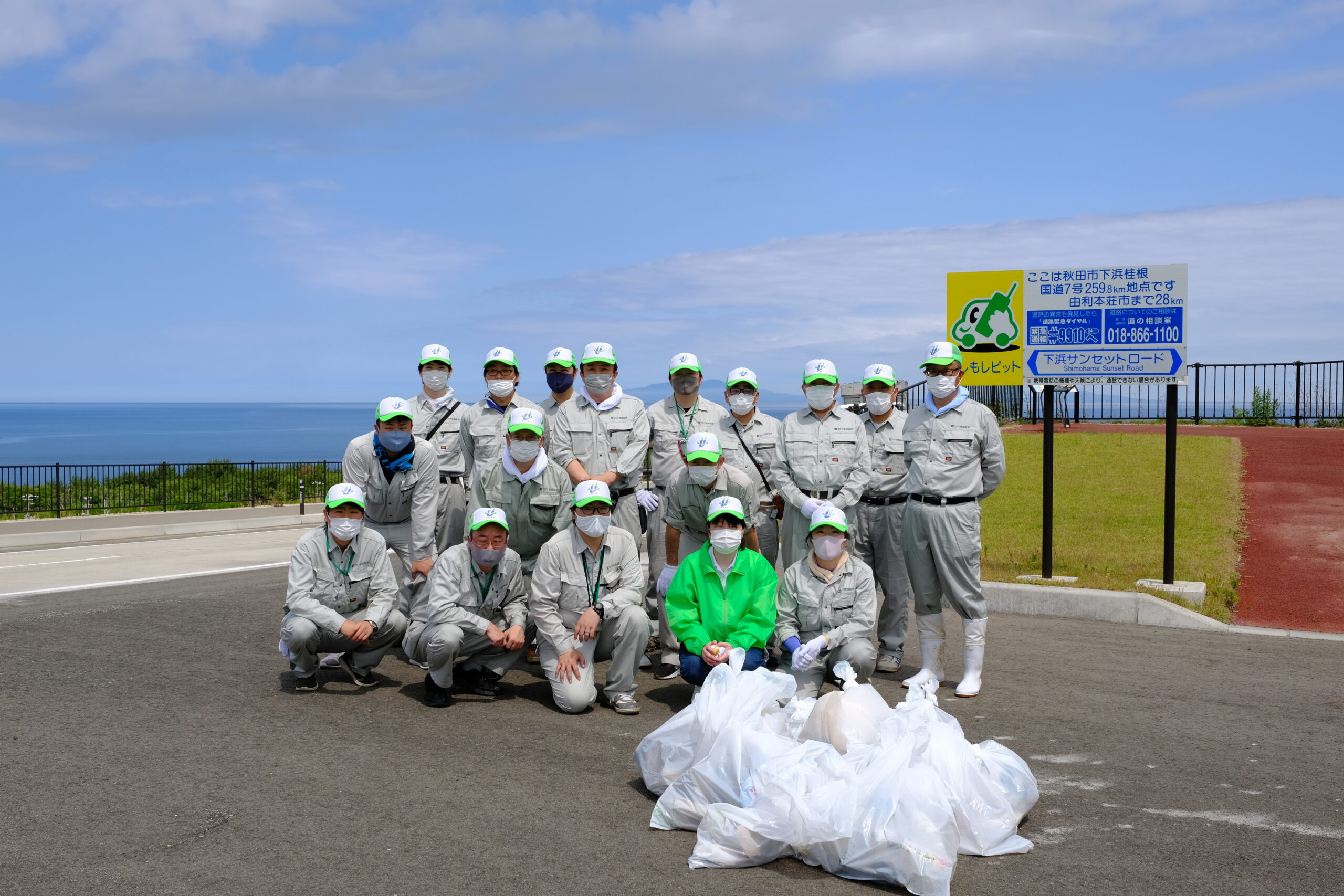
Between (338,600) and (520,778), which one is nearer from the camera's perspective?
(520,778)

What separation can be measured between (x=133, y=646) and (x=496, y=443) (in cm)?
361

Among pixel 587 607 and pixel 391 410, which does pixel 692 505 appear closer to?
pixel 587 607

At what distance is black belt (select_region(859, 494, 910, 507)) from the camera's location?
28.0ft

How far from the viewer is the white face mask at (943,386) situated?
26.1 feet

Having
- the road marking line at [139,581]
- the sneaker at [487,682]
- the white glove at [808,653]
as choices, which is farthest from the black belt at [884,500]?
the road marking line at [139,581]

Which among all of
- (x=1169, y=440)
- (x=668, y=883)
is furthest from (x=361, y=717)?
(x=1169, y=440)

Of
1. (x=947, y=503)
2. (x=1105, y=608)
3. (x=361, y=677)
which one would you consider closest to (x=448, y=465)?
(x=361, y=677)

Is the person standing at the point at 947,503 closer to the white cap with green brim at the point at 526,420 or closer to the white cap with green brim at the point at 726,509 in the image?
the white cap with green brim at the point at 726,509

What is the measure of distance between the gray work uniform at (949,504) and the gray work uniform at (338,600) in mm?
3872

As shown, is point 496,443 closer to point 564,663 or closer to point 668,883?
point 564,663

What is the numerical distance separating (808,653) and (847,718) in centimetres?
176

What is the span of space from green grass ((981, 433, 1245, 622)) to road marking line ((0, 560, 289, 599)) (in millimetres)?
9681

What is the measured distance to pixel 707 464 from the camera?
316 inches

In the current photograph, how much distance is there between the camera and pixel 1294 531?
47.5ft
